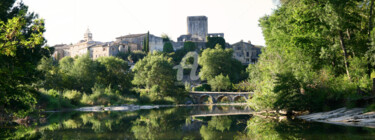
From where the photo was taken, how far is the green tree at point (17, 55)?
12719 millimetres

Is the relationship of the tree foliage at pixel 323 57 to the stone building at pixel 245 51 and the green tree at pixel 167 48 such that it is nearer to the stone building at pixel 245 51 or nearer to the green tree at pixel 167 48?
the green tree at pixel 167 48

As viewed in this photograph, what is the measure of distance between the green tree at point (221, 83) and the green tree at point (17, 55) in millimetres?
46725

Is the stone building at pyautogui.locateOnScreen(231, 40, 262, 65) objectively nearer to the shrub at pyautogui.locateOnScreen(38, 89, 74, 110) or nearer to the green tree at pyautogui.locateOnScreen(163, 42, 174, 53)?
the green tree at pyautogui.locateOnScreen(163, 42, 174, 53)

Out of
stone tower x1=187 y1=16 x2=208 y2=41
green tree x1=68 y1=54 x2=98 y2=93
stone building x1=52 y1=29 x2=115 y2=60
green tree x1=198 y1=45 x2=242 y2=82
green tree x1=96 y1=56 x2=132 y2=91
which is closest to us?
green tree x1=68 y1=54 x2=98 y2=93

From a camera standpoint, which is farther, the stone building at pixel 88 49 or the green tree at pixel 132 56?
the stone building at pixel 88 49

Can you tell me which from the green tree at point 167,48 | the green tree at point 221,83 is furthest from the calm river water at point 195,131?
the green tree at point 167,48

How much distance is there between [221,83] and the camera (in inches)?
2495

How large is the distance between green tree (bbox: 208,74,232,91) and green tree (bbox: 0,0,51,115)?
153 feet

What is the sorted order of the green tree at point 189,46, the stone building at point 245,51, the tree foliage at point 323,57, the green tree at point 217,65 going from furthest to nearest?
the stone building at point 245,51
the green tree at point 189,46
the green tree at point 217,65
the tree foliage at point 323,57

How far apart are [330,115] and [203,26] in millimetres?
116704

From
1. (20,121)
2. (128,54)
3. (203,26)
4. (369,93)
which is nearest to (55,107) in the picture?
(20,121)

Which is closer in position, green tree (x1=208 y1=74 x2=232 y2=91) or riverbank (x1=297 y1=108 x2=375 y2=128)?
riverbank (x1=297 y1=108 x2=375 y2=128)

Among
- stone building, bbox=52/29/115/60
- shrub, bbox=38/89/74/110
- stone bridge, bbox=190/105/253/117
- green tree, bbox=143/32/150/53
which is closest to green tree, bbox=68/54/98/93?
shrub, bbox=38/89/74/110

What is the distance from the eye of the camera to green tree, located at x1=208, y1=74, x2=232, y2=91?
6322 cm
